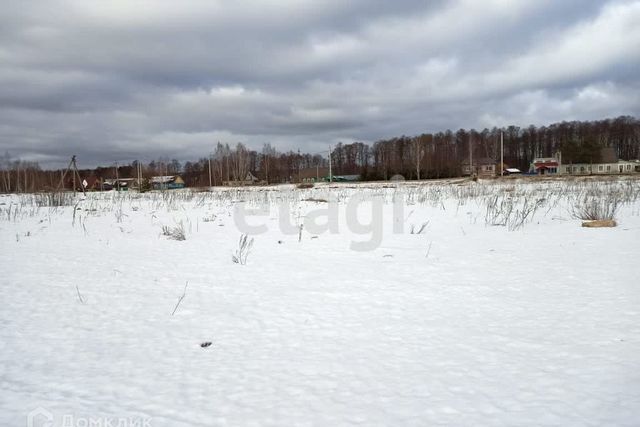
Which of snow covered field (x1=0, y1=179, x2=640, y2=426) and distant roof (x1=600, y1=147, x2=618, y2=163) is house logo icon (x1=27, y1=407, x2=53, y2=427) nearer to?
snow covered field (x1=0, y1=179, x2=640, y2=426)

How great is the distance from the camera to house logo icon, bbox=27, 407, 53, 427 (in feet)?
5.02

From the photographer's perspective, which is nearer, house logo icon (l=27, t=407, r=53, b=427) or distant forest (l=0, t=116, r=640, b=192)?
house logo icon (l=27, t=407, r=53, b=427)

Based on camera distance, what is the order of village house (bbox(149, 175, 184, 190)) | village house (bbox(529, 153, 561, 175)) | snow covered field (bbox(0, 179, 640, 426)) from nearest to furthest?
snow covered field (bbox(0, 179, 640, 426)), village house (bbox(149, 175, 184, 190)), village house (bbox(529, 153, 561, 175))

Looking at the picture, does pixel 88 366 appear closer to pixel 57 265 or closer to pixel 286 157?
pixel 57 265

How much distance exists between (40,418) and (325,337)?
145 centimetres

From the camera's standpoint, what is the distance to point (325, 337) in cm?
239

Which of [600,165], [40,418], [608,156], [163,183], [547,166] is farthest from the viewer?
[547,166]

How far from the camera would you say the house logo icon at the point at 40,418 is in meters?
1.53

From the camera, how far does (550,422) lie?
1502mm

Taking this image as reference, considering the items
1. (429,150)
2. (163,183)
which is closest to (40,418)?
(163,183)

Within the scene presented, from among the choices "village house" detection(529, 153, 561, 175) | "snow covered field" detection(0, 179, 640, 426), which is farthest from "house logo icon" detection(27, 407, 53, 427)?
"village house" detection(529, 153, 561, 175)

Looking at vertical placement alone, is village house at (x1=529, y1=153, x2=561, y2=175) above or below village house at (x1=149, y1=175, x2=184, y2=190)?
above

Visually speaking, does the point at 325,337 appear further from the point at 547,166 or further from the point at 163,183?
the point at 547,166

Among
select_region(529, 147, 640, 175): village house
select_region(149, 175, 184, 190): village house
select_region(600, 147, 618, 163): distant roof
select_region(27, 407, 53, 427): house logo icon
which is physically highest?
select_region(600, 147, 618, 163): distant roof
